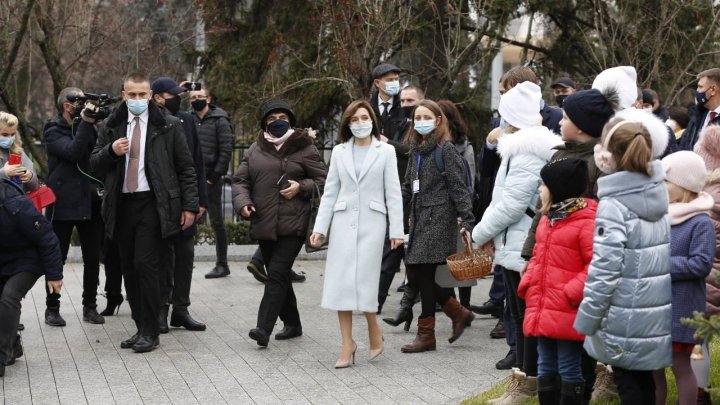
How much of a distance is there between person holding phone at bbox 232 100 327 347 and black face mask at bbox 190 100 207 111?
3.41 meters

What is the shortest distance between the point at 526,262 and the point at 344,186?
7.07 ft

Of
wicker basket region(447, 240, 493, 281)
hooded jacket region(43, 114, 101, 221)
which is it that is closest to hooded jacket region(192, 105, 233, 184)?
hooded jacket region(43, 114, 101, 221)

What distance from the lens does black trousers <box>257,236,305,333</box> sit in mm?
9688

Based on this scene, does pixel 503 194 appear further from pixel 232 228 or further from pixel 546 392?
pixel 232 228

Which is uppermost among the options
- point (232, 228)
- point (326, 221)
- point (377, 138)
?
point (377, 138)

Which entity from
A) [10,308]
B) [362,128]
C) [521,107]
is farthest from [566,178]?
[10,308]

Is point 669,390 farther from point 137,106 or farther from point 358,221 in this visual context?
point 137,106

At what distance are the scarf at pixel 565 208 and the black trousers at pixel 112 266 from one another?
18.2ft

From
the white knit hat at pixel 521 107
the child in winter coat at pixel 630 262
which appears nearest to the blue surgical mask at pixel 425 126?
the white knit hat at pixel 521 107

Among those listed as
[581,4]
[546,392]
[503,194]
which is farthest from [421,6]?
[546,392]

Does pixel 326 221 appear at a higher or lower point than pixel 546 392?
higher

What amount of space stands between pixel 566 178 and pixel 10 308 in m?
4.33

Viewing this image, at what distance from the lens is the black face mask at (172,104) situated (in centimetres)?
1068

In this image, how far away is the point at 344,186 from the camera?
9.29 m
